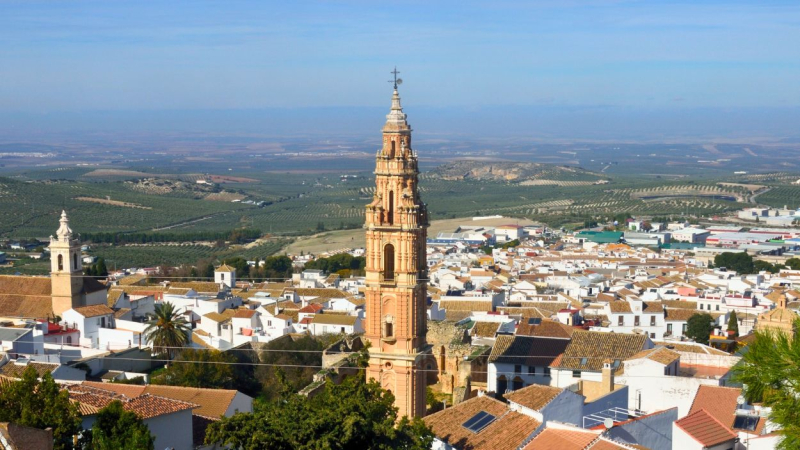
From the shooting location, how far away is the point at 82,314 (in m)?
34.4

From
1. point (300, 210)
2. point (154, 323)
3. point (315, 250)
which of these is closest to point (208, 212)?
point (300, 210)

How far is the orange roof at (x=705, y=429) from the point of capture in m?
15.5

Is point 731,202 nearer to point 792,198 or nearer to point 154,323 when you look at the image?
point 792,198

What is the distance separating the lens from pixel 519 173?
186250 mm

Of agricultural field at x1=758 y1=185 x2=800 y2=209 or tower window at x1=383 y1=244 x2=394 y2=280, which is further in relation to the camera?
agricultural field at x1=758 y1=185 x2=800 y2=209

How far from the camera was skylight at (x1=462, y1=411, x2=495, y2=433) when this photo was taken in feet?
61.5

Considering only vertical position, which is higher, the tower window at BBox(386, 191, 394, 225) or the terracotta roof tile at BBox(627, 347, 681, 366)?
the tower window at BBox(386, 191, 394, 225)

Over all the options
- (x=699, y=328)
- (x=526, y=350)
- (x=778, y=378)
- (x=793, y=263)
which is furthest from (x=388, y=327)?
(x=793, y=263)

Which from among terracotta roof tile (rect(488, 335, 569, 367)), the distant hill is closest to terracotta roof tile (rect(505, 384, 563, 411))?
terracotta roof tile (rect(488, 335, 569, 367))

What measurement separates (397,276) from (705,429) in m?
8.69

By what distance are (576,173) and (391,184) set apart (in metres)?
160

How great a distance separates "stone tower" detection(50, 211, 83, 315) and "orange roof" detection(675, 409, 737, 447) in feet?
82.0

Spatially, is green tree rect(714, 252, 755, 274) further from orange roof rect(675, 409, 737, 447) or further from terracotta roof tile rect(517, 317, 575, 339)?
orange roof rect(675, 409, 737, 447)

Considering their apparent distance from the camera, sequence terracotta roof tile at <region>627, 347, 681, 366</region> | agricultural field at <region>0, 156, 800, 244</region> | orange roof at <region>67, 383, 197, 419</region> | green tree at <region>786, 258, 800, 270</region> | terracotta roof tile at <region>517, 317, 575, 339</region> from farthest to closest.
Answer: agricultural field at <region>0, 156, 800, 244</region> < green tree at <region>786, 258, 800, 270</region> < terracotta roof tile at <region>517, 317, 575, 339</region> < terracotta roof tile at <region>627, 347, 681, 366</region> < orange roof at <region>67, 383, 197, 419</region>
